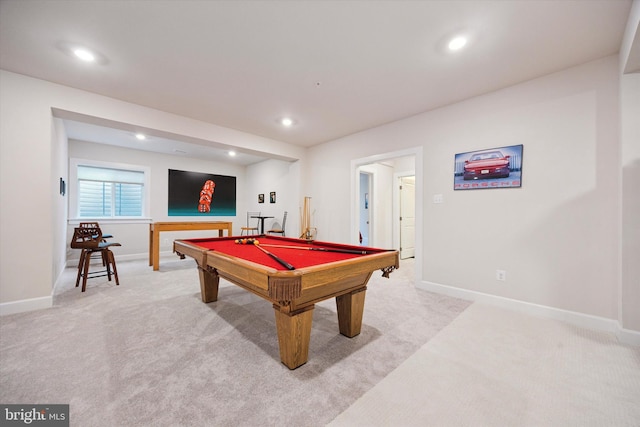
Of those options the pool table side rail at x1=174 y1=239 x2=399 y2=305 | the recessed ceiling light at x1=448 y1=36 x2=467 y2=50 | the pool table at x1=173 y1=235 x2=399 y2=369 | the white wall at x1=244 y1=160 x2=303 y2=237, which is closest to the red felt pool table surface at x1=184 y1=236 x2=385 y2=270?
the pool table at x1=173 y1=235 x2=399 y2=369

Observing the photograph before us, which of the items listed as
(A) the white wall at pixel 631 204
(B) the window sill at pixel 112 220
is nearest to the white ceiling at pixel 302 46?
(A) the white wall at pixel 631 204

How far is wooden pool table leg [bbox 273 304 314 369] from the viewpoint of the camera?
5.31 feet

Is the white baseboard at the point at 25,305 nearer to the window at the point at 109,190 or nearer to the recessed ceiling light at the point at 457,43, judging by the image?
the window at the point at 109,190

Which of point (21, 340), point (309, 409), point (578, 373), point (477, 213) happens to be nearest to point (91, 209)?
point (21, 340)

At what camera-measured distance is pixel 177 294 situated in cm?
321

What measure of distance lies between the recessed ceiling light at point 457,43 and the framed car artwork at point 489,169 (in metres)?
1.33

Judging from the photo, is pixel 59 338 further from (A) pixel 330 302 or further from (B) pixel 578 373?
(B) pixel 578 373

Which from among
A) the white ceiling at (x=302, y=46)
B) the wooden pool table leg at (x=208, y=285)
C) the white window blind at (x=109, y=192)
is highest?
the white ceiling at (x=302, y=46)

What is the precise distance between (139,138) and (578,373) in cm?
680

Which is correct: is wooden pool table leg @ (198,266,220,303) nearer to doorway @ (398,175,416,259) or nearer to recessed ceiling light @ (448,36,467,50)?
recessed ceiling light @ (448,36,467,50)

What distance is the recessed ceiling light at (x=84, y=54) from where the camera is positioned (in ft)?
7.40

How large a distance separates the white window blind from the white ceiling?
349cm

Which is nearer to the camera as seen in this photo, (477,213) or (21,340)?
(21,340)

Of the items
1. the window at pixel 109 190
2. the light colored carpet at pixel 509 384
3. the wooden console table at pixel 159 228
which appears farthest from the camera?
the window at pixel 109 190
